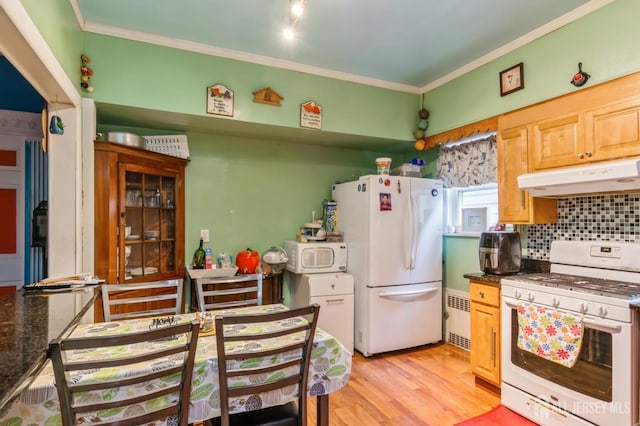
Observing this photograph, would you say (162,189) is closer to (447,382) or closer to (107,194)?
(107,194)

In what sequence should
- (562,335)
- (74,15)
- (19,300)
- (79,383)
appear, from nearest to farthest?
(79,383) < (19,300) < (562,335) < (74,15)

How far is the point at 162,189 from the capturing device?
9.87 ft

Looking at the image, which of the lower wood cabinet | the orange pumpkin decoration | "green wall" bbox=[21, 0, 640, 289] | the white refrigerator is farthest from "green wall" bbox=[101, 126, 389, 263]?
the white refrigerator

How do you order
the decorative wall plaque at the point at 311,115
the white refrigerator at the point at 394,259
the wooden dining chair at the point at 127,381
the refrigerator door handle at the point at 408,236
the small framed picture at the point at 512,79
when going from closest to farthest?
the wooden dining chair at the point at 127,381 → the small framed picture at the point at 512,79 → the decorative wall plaque at the point at 311,115 → the white refrigerator at the point at 394,259 → the refrigerator door handle at the point at 408,236

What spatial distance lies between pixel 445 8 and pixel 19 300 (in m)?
2.96

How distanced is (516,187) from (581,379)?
1345mm

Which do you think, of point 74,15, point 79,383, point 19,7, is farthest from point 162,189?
point 79,383

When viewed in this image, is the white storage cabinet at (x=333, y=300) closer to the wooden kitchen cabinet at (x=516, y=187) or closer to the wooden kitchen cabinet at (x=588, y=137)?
the wooden kitchen cabinet at (x=516, y=187)

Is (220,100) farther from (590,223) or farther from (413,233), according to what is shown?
(590,223)

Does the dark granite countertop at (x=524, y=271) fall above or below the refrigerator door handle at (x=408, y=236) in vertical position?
below

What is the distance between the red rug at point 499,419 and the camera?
7.06 feet

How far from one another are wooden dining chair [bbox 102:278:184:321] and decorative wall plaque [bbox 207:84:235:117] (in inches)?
56.0

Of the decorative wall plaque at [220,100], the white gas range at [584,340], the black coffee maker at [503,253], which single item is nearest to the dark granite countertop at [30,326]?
the decorative wall plaque at [220,100]

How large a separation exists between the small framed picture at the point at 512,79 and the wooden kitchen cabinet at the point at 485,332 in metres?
1.58
